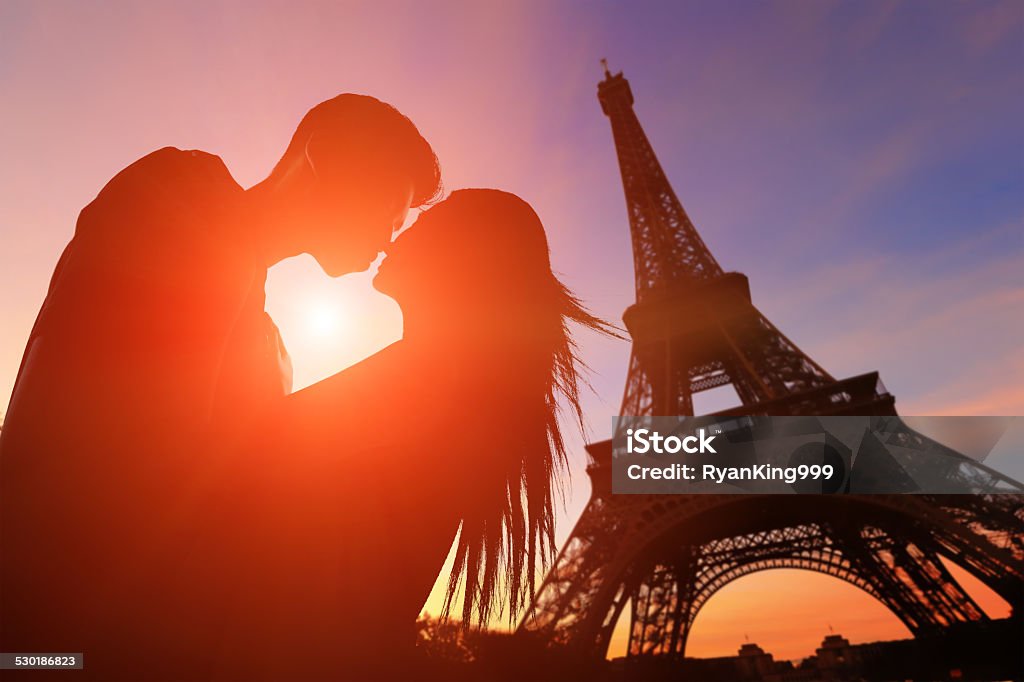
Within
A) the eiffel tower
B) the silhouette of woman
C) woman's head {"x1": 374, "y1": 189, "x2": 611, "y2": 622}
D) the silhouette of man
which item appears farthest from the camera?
the eiffel tower

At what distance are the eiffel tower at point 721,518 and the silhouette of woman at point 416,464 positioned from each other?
16083mm

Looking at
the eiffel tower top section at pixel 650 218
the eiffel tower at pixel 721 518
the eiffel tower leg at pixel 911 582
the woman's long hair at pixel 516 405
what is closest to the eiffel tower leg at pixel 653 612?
the eiffel tower at pixel 721 518

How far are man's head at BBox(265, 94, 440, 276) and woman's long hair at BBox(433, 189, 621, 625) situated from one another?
6.2 inches

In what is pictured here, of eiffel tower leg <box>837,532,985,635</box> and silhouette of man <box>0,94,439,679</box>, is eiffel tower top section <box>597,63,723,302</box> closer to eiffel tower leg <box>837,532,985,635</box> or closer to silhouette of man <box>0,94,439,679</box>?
eiffel tower leg <box>837,532,985,635</box>

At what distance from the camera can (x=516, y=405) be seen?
2.19ft

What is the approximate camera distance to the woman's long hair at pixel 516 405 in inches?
26.0

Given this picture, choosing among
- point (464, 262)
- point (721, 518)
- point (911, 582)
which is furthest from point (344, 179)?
point (911, 582)

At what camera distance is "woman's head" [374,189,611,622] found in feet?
2.17

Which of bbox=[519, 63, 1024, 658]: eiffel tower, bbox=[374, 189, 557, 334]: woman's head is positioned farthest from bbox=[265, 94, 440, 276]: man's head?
bbox=[519, 63, 1024, 658]: eiffel tower

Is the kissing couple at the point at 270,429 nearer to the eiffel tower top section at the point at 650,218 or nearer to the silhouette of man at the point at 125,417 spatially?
the silhouette of man at the point at 125,417

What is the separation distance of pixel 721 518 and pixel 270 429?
23.7 meters

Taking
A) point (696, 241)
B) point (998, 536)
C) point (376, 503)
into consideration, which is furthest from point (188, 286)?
point (696, 241)

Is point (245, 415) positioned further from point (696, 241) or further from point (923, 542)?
point (696, 241)

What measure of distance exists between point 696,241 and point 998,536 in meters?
17.3
